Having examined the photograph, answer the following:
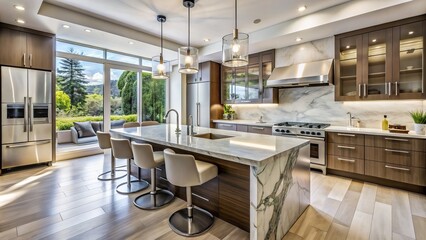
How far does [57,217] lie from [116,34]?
327 cm

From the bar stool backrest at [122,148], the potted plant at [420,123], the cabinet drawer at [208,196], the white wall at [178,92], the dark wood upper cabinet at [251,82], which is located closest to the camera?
the cabinet drawer at [208,196]

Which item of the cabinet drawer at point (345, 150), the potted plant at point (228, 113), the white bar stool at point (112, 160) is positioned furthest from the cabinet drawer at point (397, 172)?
the white bar stool at point (112, 160)

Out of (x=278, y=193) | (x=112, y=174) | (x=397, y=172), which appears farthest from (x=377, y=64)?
(x=112, y=174)

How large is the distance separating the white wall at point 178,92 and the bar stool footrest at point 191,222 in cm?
420

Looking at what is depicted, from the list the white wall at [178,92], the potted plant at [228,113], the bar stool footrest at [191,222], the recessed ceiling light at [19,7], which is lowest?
the bar stool footrest at [191,222]

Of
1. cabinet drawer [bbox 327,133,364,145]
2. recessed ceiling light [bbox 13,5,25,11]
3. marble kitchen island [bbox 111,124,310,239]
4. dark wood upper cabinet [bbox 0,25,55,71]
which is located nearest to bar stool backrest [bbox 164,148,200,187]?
marble kitchen island [bbox 111,124,310,239]

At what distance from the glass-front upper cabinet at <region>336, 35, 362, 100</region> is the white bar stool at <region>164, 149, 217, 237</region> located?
10.2ft

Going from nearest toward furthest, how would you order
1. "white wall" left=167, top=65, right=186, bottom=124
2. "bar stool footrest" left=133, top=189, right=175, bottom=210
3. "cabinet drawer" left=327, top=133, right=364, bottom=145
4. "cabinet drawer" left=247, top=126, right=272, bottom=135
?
"bar stool footrest" left=133, top=189, right=175, bottom=210 < "cabinet drawer" left=327, top=133, right=364, bottom=145 < "cabinet drawer" left=247, top=126, right=272, bottom=135 < "white wall" left=167, top=65, right=186, bottom=124

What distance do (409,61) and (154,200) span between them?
4.37 m

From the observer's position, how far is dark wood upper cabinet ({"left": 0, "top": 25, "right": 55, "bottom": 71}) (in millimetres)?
3520

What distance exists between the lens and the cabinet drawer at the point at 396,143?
2.79m

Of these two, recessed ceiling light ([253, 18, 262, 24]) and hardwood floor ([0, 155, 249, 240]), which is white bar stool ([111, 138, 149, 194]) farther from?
recessed ceiling light ([253, 18, 262, 24])

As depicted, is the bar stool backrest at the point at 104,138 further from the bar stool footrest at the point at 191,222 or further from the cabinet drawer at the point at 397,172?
the cabinet drawer at the point at 397,172

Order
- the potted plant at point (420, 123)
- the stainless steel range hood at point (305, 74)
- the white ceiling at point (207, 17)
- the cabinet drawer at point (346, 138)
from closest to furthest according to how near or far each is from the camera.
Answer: the potted plant at point (420, 123)
the white ceiling at point (207, 17)
the cabinet drawer at point (346, 138)
the stainless steel range hood at point (305, 74)
